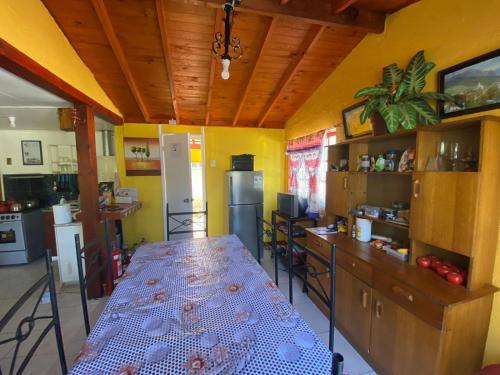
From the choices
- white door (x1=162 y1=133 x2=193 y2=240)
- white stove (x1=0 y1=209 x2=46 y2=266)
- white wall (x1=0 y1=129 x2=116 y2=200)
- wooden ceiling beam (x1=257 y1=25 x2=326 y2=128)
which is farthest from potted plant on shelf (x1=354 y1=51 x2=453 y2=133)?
white stove (x1=0 y1=209 x2=46 y2=266)

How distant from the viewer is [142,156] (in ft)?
12.7

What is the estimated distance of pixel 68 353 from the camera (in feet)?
6.23

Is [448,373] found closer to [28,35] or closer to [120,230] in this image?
[28,35]

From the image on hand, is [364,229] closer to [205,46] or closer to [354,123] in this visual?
[354,123]

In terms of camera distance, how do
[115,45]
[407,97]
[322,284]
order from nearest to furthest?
1. [407,97]
2. [115,45]
3. [322,284]

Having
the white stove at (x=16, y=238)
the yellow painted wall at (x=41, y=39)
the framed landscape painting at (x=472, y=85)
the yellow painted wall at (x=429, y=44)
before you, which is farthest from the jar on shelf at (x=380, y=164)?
the white stove at (x=16, y=238)

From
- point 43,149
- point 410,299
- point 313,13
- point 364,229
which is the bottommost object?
point 410,299

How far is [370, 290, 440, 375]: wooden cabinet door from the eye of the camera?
1.31 m

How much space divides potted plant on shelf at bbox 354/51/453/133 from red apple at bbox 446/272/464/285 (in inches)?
37.1

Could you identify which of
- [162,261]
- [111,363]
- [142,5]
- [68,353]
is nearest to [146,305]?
[111,363]

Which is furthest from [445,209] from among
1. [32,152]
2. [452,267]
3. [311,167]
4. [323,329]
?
[32,152]

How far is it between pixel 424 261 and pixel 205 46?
2671mm

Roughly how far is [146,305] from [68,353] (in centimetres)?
138

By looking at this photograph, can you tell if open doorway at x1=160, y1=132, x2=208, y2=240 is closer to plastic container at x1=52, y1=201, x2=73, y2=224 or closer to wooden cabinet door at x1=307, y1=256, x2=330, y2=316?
plastic container at x1=52, y1=201, x2=73, y2=224
